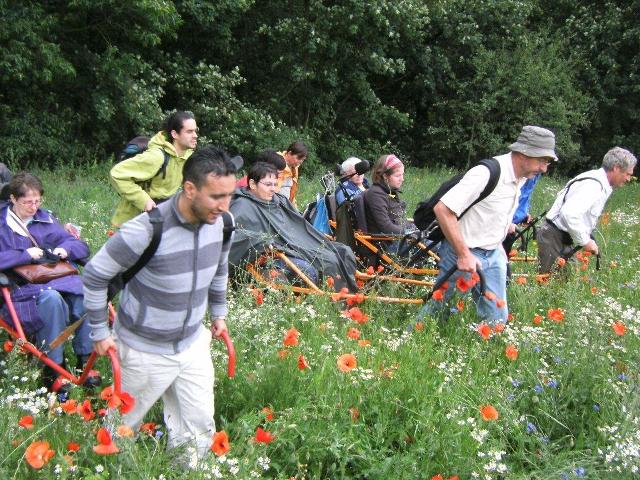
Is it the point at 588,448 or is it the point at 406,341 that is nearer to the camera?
the point at 588,448

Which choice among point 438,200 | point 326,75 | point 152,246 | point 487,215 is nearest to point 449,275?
point 487,215

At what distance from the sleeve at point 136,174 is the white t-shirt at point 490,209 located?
2.27m

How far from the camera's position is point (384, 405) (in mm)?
→ 3352

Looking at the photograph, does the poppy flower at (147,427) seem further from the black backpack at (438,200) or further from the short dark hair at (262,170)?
the short dark hair at (262,170)

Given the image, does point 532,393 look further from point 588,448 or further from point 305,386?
point 305,386

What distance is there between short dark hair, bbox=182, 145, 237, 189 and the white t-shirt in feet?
6.41

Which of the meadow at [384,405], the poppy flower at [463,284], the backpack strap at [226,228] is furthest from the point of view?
the poppy flower at [463,284]

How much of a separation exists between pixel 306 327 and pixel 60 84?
13.0m

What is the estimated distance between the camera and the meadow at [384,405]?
2.77 m

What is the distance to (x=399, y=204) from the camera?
661cm

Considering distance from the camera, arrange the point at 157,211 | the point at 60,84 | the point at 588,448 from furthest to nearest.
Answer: the point at 60,84 < the point at 588,448 < the point at 157,211

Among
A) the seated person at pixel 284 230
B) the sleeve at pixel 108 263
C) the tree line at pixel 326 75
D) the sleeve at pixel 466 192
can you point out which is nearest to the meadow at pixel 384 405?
the sleeve at pixel 108 263

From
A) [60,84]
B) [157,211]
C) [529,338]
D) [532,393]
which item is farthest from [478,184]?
[60,84]

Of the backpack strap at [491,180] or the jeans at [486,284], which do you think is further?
the jeans at [486,284]
